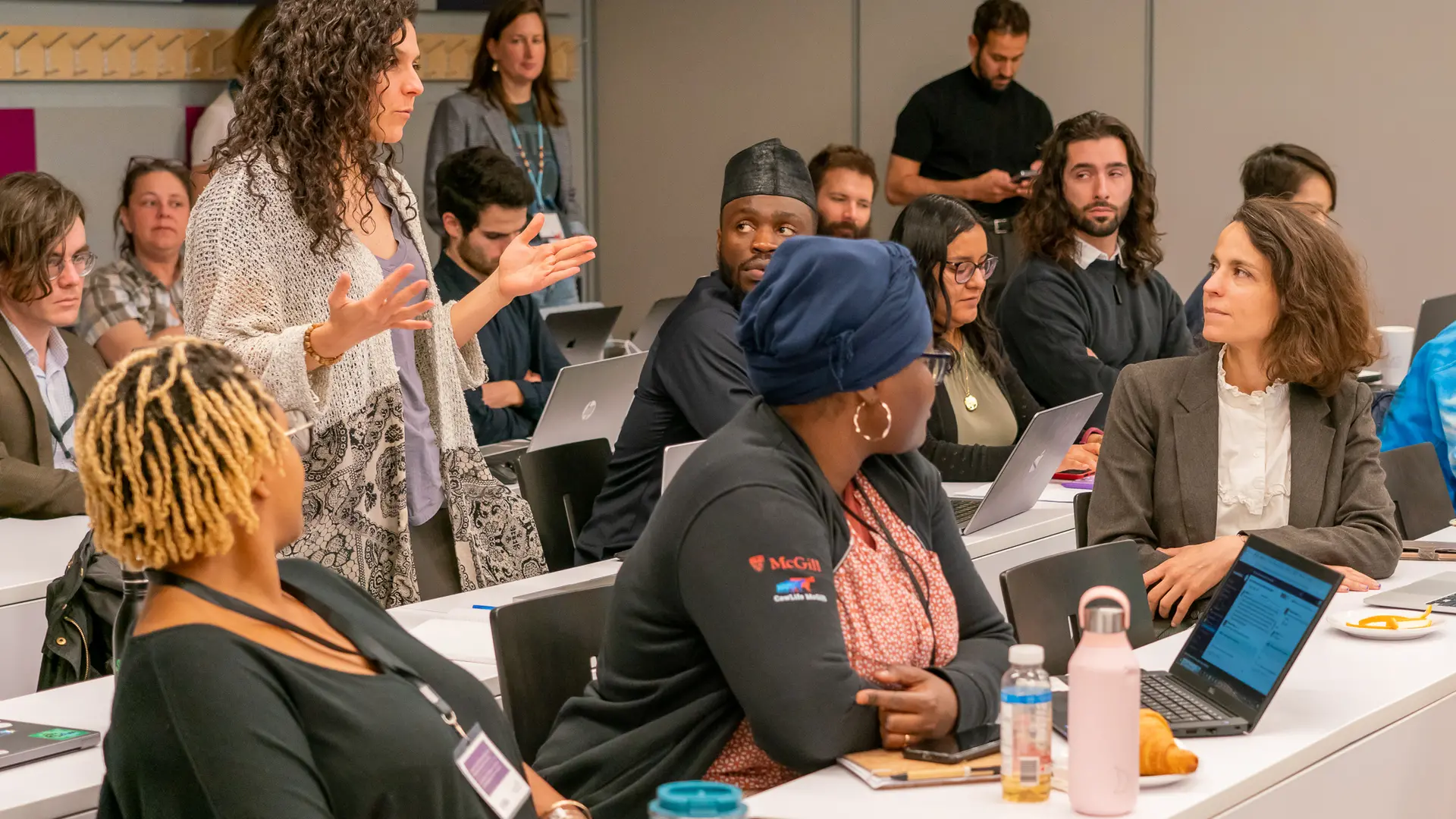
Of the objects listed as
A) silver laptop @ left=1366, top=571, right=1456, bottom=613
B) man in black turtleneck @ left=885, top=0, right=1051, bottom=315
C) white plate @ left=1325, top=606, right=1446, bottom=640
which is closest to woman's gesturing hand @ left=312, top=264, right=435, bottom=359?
white plate @ left=1325, top=606, right=1446, bottom=640

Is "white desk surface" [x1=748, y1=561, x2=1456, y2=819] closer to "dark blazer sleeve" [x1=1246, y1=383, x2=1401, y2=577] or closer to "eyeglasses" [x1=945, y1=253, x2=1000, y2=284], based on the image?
"dark blazer sleeve" [x1=1246, y1=383, x2=1401, y2=577]

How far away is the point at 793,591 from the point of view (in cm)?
175

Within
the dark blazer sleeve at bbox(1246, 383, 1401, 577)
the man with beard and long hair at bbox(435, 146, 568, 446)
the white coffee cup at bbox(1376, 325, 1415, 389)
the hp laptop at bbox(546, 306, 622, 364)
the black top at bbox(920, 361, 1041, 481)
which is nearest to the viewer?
the dark blazer sleeve at bbox(1246, 383, 1401, 577)

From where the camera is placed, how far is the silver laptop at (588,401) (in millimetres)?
3852

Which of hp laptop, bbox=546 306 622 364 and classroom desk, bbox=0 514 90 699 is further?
hp laptop, bbox=546 306 622 364

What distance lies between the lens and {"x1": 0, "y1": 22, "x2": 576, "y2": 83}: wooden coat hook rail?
19.0 feet

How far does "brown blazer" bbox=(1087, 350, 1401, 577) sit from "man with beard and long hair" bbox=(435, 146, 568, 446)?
6.80 ft

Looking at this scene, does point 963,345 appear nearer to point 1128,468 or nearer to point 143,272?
point 1128,468

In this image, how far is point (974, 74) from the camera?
679 cm

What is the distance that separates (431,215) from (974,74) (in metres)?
2.64

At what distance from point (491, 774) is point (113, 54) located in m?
5.20

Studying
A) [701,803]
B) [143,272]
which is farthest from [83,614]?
[143,272]

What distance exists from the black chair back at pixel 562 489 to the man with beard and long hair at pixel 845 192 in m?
1.76

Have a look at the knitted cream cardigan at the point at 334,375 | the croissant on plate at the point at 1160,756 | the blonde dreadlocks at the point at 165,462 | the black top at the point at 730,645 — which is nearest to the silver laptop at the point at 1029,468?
the knitted cream cardigan at the point at 334,375
